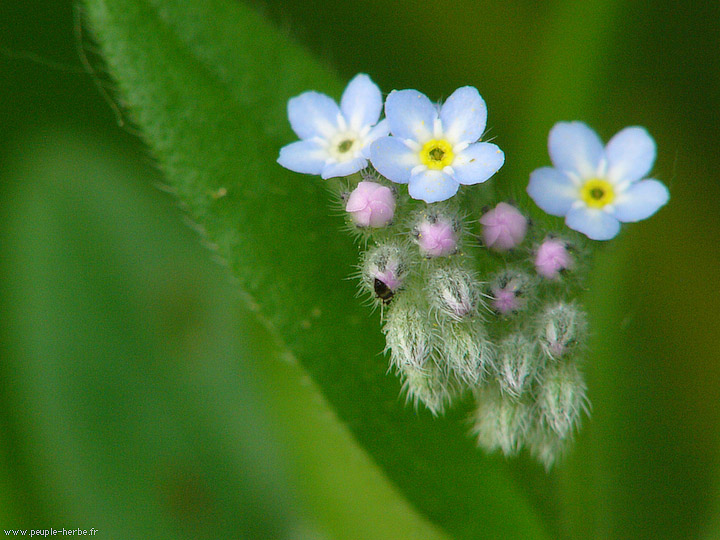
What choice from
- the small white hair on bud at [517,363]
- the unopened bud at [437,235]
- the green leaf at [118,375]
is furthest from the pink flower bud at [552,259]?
the green leaf at [118,375]

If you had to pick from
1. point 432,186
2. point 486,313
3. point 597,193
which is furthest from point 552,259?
point 432,186

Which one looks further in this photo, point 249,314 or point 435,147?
point 249,314

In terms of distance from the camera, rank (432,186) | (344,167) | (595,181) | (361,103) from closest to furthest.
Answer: (432,186) < (344,167) < (361,103) < (595,181)

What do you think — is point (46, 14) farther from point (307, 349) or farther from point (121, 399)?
point (307, 349)

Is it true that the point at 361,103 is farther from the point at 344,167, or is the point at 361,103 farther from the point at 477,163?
the point at 477,163

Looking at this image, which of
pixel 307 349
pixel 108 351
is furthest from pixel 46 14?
pixel 307 349

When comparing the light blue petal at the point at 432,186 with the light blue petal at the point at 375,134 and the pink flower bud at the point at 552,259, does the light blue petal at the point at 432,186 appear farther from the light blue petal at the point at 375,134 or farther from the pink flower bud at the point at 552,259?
the pink flower bud at the point at 552,259

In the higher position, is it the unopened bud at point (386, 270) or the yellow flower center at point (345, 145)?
the yellow flower center at point (345, 145)
